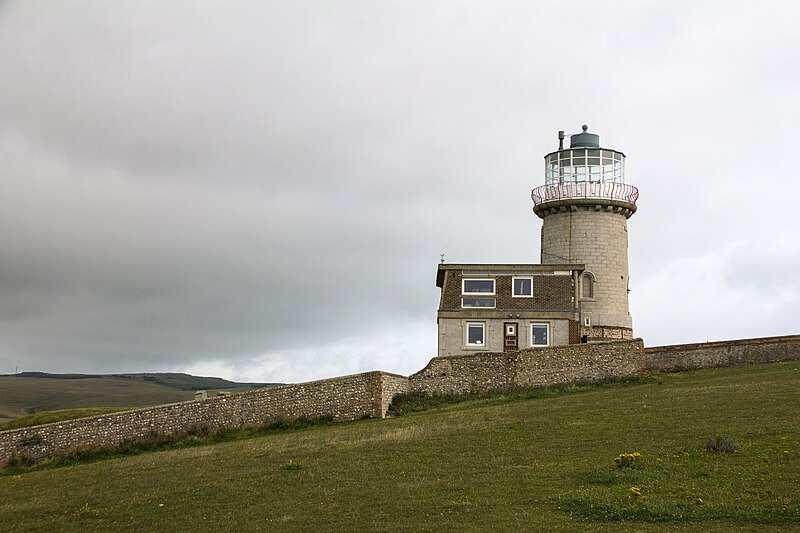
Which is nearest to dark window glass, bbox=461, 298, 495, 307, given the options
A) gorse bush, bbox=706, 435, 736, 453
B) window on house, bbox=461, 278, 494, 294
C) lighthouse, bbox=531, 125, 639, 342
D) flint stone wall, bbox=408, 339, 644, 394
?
window on house, bbox=461, 278, 494, 294

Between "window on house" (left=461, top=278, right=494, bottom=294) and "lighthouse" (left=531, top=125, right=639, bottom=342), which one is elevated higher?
"lighthouse" (left=531, top=125, right=639, bottom=342)

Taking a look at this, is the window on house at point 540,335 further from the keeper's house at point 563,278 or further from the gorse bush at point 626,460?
the gorse bush at point 626,460

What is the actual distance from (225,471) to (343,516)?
726 centimetres

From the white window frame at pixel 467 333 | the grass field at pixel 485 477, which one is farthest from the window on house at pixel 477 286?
the grass field at pixel 485 477

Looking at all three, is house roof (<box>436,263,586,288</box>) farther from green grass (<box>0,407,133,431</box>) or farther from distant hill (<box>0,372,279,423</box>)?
distant hill (<box>0,372,279,423</box>)

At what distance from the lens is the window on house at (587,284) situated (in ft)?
168

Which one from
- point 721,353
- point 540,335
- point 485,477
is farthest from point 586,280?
point 485,477

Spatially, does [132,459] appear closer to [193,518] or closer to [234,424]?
[234,424]

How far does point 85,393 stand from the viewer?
154125 millimetres

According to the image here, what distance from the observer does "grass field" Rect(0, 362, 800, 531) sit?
20.0 metres

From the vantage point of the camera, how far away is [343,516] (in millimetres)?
21125

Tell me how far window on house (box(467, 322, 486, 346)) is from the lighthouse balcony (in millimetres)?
8989

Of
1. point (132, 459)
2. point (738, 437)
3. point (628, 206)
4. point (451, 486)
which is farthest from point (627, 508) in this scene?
point (628, 206)

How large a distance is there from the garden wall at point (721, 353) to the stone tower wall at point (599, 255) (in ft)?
24.6
